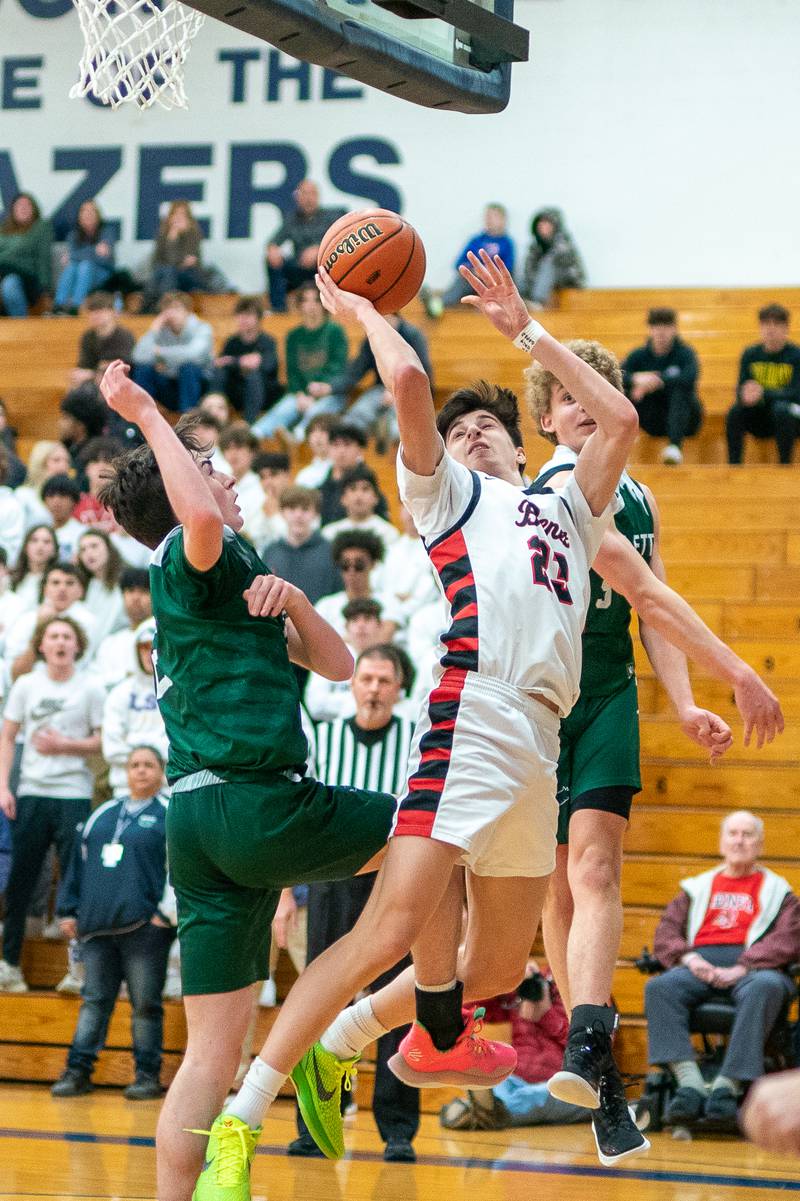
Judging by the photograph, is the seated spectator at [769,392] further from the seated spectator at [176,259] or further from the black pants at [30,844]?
the black pants at [30,844]

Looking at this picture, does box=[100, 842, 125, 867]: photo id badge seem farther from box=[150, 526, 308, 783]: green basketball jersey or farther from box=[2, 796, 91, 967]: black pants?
box=[150, 526, 308, 783]: green basketball jersey

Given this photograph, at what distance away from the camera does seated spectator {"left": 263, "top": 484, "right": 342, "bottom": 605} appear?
36.3 ft

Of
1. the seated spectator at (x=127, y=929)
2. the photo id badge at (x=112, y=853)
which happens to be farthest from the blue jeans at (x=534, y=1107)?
the photo id badge at (x=112, y=853)

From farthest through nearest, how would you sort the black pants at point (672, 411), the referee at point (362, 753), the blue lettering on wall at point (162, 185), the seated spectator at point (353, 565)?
the blue lettering on wall at point (162, 185) < the black pants at point (672, 411) < the seated spectator at point (353, 565) < the referee at point (362, 753)

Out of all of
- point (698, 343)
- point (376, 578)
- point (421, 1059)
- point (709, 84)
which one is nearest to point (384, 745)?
point (376, 578)

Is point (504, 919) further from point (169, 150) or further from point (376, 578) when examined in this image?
point (169, 150)

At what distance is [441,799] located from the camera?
4.79 metres

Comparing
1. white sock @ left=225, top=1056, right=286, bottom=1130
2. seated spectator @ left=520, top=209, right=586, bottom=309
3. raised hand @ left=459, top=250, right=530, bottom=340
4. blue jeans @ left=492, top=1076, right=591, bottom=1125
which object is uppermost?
seated spectator @ left=520, top=209, right=586, bottom=309

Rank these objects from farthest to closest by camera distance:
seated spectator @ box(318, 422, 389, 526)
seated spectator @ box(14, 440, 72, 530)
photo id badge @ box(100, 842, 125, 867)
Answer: seated spectator @ box(14, 440, 72, 530) < seated spectator @ box(318, 422, 389, 526) < photo id badge @ box(100, 842, 125, 867)

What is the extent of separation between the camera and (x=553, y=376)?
5668 millimetres

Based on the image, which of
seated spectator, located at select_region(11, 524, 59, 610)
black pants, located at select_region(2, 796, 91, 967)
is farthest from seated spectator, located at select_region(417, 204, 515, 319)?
black pants, located at select_region(2, 796, 91, 967)

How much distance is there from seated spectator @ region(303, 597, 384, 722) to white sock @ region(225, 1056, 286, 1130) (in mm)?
4752

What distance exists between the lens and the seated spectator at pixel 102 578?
11.4m

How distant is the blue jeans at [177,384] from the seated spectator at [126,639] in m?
4.96
